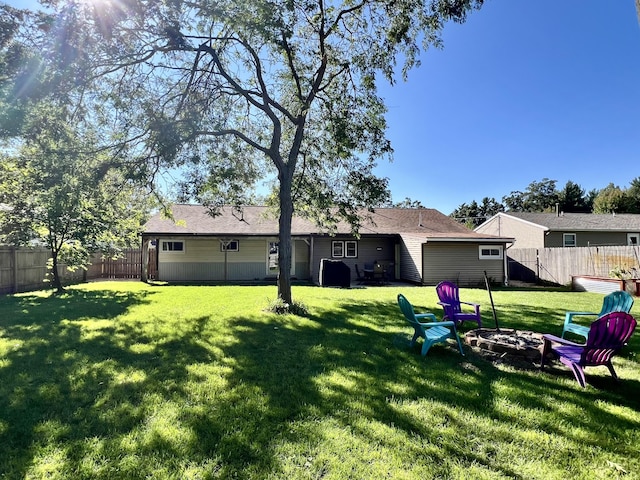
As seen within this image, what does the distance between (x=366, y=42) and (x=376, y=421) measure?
31.7ft

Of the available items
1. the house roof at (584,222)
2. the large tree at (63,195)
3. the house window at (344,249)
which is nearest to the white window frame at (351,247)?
the house window at (344,249)

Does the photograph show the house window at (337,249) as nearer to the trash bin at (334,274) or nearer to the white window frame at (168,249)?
the trash bin at (334,274)

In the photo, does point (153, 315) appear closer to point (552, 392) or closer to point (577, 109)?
point (552, 392)

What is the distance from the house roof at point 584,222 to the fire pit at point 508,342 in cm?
1966

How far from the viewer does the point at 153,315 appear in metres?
7.82

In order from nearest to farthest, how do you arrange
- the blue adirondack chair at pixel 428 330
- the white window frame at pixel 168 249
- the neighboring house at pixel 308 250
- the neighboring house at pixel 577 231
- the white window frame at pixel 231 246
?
the blue adirondack chair at pixel 428 330
the neighboring house at pixel 308 250
the white window frame at pixel 168 249
the white window frame at pixel 231 246
the neighboring house at pixel 577 231

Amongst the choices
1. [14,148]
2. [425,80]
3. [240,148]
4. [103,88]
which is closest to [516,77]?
[425,80]

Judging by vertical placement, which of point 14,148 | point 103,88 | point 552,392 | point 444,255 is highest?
point 103,88

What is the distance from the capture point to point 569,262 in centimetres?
1584

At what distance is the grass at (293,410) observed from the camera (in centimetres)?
247

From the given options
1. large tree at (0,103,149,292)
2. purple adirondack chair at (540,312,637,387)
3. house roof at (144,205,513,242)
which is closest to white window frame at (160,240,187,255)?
house roof at (144,205,513,242)

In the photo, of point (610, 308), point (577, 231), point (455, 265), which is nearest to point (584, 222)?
point (577, 231)

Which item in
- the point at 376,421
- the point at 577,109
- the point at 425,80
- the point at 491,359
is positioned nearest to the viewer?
the point at 376,421

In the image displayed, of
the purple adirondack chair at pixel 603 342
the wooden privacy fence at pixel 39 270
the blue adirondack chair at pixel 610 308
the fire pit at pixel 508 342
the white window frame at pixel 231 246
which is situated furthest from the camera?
the white window frame at pixel 231 246
